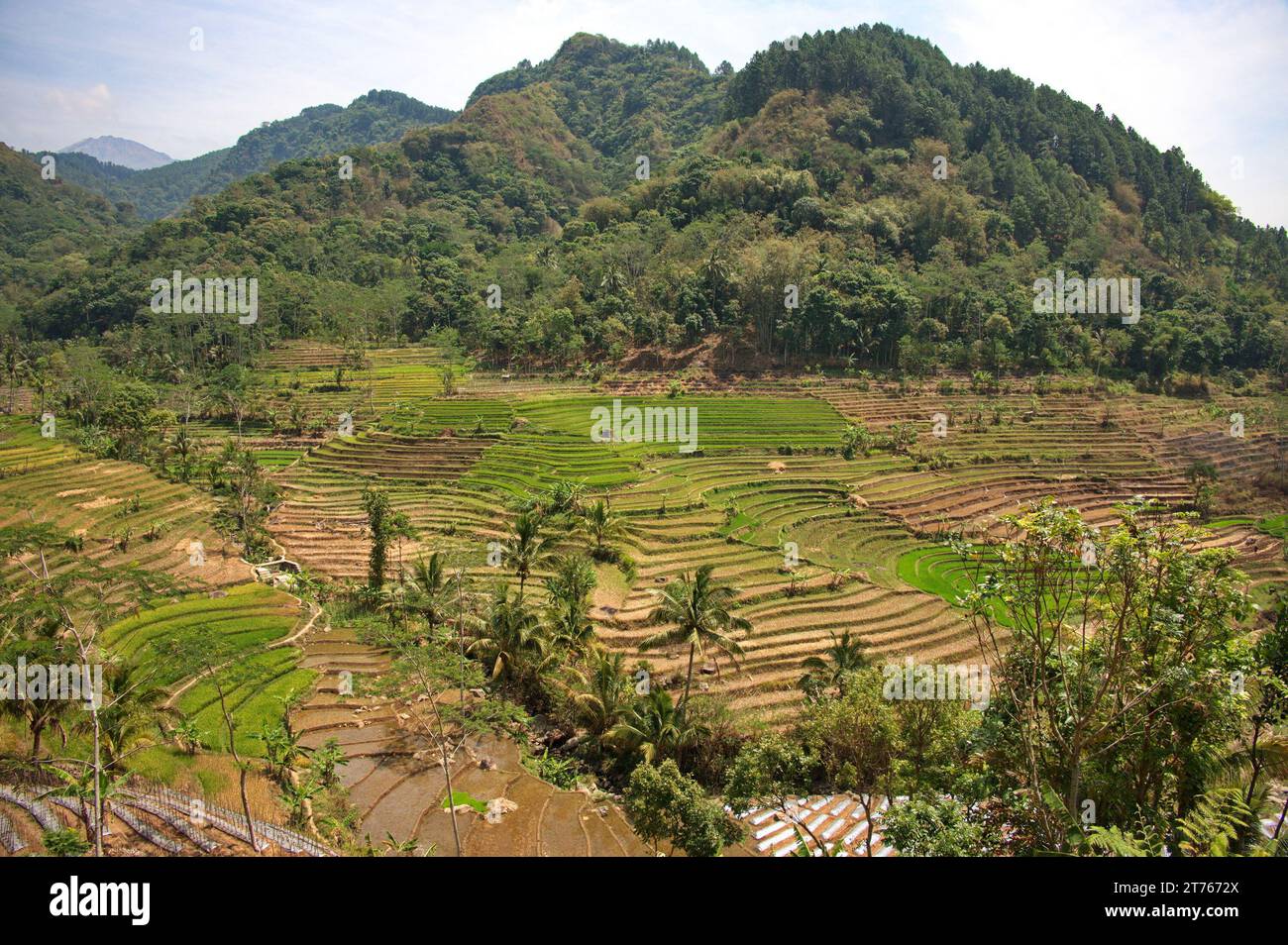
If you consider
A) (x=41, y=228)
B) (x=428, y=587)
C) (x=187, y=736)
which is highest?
(x=41, y=228)

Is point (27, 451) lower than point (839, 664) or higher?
higher

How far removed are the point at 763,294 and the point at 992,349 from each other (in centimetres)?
2061

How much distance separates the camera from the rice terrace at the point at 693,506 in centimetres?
1036

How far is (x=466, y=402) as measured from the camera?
53.9m

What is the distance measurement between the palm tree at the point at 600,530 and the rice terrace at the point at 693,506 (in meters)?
0.28

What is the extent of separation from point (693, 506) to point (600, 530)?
22.5 ft

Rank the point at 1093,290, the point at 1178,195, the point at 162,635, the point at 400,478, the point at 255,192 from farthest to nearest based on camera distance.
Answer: the point at 255,192, the point at 1178,195, the point at 1093,290, the point at 400,478, the point at 162,635

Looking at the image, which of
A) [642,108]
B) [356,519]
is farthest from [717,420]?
[642,108]

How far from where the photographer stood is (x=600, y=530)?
31547 millimetres

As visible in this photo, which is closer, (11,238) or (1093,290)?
(1093,290)

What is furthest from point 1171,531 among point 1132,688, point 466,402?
point 466,402

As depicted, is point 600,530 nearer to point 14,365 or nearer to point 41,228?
point 14,365

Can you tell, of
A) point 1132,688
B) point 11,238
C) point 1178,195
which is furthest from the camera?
point 11,238
